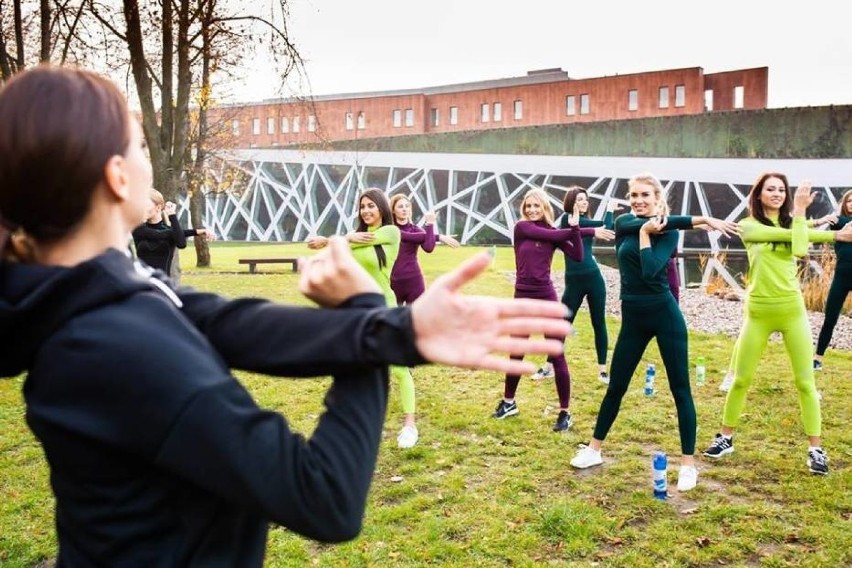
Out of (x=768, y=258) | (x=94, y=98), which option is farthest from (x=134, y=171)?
(x=768, y=258)

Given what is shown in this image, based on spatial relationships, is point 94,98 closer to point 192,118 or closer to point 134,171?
point 134,171

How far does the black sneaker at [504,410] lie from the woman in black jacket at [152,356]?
6180mm

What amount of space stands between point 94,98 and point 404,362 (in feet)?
2.26

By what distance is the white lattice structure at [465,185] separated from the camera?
2670 centimetres

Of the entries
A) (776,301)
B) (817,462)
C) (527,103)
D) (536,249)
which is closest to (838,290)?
(776,301)

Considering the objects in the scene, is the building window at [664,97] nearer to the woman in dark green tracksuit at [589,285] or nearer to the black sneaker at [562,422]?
the woman in dark green tracksuit at [589,285]

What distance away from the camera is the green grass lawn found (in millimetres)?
4453

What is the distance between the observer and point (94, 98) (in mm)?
1183

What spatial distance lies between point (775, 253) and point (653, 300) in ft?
4.58

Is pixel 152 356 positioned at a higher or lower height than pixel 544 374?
higher

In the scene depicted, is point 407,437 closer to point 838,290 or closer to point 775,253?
point 775,253

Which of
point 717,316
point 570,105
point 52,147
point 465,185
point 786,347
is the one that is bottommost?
point 717,316

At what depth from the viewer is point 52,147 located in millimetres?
1126

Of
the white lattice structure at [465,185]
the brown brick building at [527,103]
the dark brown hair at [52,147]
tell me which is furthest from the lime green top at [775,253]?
the brown brick building at [527,103]
